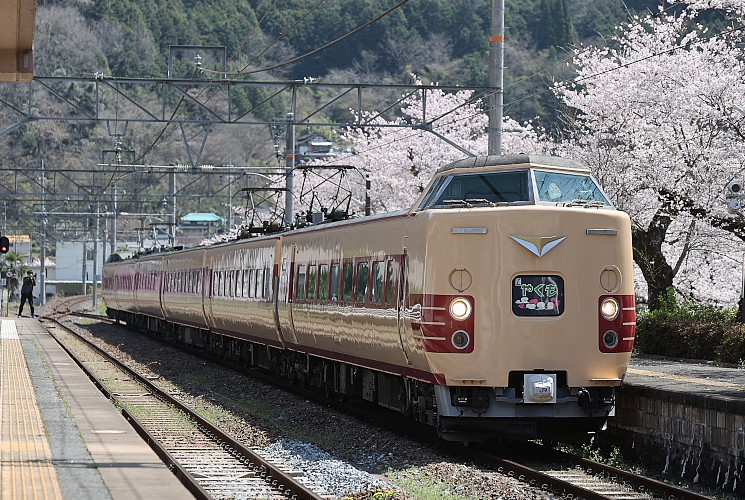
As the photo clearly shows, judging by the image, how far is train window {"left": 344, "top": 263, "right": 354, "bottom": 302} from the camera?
15.6 m

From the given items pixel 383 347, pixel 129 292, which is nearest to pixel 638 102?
pixel 383 347

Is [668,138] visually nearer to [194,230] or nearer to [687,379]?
[687,379]

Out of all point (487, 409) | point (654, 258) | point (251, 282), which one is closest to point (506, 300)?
point (487, 409)

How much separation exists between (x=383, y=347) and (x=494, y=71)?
276 inches

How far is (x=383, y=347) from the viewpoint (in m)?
14.1

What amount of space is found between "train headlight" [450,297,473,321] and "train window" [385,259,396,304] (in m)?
1.66

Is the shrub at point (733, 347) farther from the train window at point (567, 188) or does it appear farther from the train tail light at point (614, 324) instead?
the train tail light at point (614, 324)

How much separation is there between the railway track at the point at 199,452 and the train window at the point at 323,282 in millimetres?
2457

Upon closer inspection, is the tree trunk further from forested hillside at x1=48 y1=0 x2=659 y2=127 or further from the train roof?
forested hillside at x1=48 y1=0 x2=659 y2=127

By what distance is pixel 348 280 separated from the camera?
1582 centimetres

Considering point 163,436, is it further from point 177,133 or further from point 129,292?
point 177,133

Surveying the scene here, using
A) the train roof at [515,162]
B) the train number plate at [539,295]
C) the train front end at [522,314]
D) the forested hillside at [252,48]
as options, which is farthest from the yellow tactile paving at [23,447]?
the forested hillside at [252,48]

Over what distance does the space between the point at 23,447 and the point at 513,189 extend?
218 inches

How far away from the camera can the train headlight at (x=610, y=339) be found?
40.1 feet
